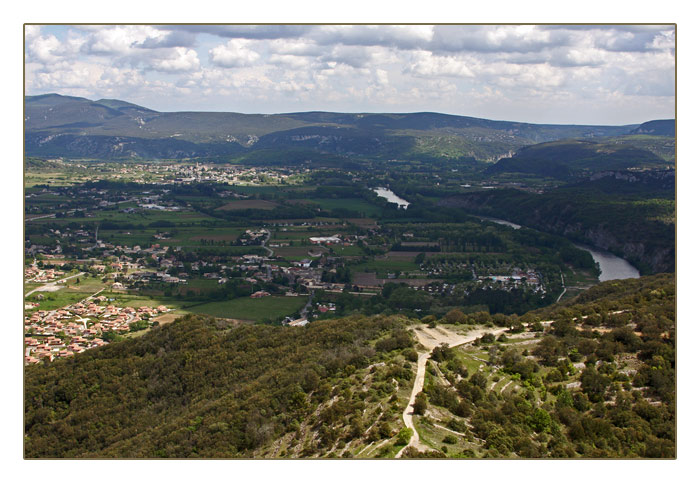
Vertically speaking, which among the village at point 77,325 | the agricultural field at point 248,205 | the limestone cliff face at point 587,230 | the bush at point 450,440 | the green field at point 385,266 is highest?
the agricultural field at point 248,205

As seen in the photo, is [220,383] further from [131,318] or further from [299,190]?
[299,190]

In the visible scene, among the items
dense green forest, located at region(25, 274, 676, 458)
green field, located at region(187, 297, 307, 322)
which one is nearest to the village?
green field, located at region(187, 297, 307, 322)

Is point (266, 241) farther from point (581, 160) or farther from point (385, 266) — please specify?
point (581, 160)

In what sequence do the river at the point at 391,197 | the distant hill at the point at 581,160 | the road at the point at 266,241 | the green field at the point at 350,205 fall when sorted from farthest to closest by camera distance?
the distant hill at the point at 581,160
the river at the point at 391,197
the green field at the point at 350,205
the road at the point at 266,241

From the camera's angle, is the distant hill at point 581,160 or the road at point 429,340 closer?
the road at point 429,340

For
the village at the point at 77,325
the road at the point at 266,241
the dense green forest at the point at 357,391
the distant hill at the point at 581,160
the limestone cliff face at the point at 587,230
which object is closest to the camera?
the dense green forest at the point at 357,391

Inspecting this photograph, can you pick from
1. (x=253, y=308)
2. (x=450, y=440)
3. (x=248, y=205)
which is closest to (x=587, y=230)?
(x=253, y=308)

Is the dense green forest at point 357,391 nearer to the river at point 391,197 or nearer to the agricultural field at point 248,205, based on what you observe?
the agricultural field at point 248,205

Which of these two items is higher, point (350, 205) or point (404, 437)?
point (350, 205)

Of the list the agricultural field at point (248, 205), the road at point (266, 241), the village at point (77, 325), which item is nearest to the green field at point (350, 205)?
the agricultural field at point (248, 205)
